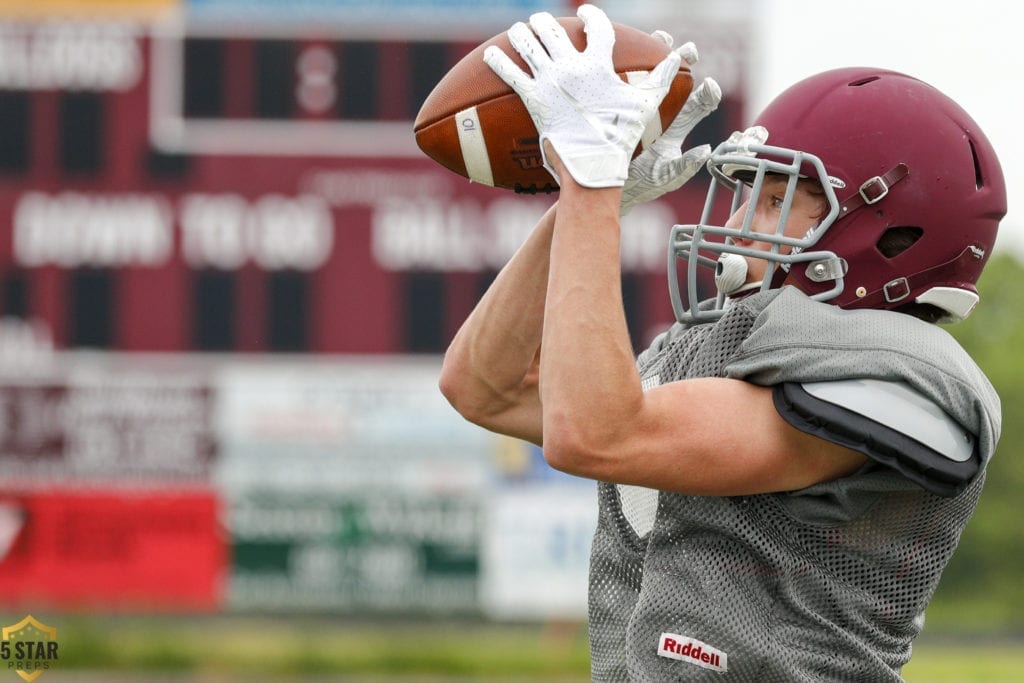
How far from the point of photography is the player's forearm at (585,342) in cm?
159

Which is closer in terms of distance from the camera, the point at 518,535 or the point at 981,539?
the point at 518,535

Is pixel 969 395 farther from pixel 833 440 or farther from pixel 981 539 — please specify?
pixel 981 539

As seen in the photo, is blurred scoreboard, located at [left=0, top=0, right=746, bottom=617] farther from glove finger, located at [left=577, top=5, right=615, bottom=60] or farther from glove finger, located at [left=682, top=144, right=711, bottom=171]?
glove finger, located at [left=577, top=5, right=615, bottom=60]

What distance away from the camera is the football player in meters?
1.62

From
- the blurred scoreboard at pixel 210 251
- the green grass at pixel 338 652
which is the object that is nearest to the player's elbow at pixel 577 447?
the blurred scoreboard at pixel 210 251

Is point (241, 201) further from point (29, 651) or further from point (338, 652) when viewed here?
point (29, 651)

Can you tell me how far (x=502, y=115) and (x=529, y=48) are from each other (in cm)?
16

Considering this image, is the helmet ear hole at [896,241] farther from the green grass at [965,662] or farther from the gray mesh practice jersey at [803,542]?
the green grass at [965,662]

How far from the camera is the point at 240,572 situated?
750 centimetres

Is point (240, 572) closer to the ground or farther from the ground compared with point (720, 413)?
closer to the ground

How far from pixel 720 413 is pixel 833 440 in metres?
0.12

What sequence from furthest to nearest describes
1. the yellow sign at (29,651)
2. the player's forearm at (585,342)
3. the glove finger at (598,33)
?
the yellow sign at (29,651)
the glove finger at (598,33)
the player's forearm at (585,342)

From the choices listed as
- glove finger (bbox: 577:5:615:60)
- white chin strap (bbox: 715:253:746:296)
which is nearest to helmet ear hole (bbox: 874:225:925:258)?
white chin strap (bbox: 715:253:746:296)

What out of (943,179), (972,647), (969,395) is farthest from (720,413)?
(972,647)
